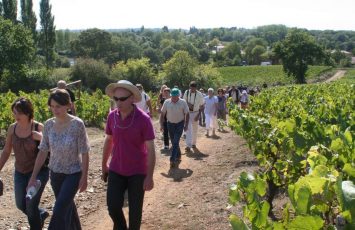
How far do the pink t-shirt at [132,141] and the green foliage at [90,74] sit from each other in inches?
1674

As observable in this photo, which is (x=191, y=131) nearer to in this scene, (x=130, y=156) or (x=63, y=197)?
(x=130, y=156)

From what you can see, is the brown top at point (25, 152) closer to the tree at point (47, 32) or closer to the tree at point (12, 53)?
the tree at point (12, 53)

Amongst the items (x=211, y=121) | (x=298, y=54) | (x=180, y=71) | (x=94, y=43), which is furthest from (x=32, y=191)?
(x=94, y=43)

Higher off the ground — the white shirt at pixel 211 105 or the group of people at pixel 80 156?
the group of people at pixel 80 156

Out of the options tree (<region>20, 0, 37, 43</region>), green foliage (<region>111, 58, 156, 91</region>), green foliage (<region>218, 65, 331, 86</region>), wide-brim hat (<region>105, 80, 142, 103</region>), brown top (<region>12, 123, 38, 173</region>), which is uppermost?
tree (<region>20, 0, 37, 43</region>)

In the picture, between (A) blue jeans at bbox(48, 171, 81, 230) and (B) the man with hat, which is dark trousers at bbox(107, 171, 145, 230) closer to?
(B) the man with hat

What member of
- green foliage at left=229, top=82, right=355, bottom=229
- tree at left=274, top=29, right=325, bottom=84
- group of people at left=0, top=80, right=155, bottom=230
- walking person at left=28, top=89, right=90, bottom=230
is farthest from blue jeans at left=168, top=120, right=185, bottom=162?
tree at left=274, top=29, right=325, bottom=84

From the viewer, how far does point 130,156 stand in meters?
4.56

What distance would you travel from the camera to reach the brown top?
4.82m

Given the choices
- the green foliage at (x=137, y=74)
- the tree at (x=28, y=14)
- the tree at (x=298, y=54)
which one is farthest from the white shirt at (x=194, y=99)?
the tree at (x=298, y=54)

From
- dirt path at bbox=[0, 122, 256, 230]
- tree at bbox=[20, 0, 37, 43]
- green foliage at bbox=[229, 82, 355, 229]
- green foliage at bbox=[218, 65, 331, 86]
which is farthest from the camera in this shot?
green foliage at bbox=[218, 65, 331, 86]

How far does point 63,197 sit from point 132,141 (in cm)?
84

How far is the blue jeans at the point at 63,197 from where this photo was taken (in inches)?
171

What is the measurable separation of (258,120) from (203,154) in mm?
3001
